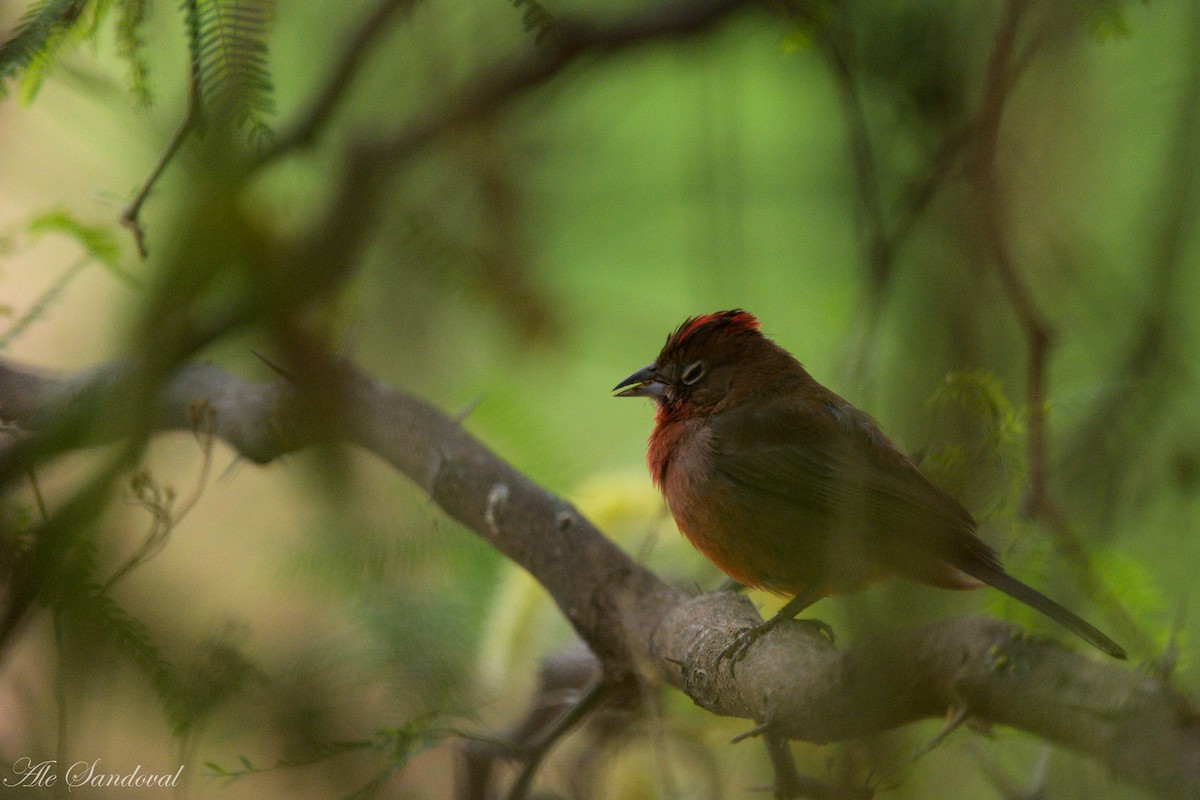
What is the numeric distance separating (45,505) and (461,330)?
1276 mm

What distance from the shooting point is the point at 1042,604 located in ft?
6.67

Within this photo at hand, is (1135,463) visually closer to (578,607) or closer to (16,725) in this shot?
(578,607)

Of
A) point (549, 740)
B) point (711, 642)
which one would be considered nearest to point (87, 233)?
point (549, 740)

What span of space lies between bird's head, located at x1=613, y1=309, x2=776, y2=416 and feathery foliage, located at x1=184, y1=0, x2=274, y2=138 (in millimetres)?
2190

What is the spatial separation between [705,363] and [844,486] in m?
1.51

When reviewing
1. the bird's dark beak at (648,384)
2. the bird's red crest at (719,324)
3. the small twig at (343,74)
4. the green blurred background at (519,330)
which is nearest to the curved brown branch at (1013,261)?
the green blurred background at (519,330)

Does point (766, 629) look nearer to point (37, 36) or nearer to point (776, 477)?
point (776, 477)

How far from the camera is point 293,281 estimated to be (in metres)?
1.58

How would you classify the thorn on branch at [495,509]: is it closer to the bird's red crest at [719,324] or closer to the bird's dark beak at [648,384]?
the bird's dark beak at [648,384]

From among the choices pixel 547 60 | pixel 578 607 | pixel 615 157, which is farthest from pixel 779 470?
pixel 615 157

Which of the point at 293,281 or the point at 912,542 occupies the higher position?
the point at 293,281

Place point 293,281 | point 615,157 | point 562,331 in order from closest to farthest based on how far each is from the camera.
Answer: point 293,281 < point 562,331 < point 615,157

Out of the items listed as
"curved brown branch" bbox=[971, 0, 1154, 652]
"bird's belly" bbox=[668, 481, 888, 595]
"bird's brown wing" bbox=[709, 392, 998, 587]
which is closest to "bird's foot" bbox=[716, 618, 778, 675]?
"bird's brown wing" bbox=[709, 392, 998, 587]

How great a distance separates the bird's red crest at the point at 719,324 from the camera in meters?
3.72
